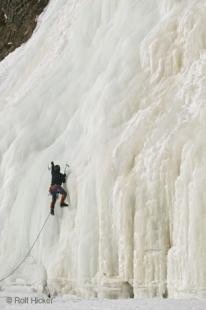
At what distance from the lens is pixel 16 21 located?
31891 millimetres

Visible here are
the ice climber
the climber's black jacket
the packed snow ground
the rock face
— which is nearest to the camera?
the packed snow ground

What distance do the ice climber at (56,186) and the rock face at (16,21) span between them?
11340mm

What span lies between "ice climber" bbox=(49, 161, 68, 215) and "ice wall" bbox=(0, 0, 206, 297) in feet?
0.64

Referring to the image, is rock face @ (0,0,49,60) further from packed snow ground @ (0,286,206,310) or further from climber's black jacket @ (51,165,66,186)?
packed snow ground @ (0,286,206,310)

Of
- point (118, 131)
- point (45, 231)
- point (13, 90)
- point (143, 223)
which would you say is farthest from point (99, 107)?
point (13, 90)

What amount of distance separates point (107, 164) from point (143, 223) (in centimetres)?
215

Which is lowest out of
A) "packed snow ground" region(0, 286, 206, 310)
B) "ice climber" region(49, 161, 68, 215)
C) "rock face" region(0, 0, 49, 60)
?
"packed snow ground" region(0, 286, 206, 310)

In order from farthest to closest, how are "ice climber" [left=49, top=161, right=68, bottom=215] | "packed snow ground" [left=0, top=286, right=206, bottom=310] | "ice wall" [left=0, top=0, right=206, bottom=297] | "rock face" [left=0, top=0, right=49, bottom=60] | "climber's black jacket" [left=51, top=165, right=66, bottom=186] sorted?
1. "rock face" [left=0, top=0, right=49, bottom=60]
2. "climber's black jacket" [left=51, top=165, right=66, bottom=186]
3. "ice climber" [left=49, top=161, right=68, bottom=215]
4. "ice wall" [left=0, top=0, right=206, bottom=297]
5. "packed snow ground" [left=0, top=286, right=206, bottom=310]

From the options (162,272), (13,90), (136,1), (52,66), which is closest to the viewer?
(162,272)

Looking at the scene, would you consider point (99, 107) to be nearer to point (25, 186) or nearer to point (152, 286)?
point (25, 186)

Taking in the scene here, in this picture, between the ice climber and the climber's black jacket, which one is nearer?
the ice climber

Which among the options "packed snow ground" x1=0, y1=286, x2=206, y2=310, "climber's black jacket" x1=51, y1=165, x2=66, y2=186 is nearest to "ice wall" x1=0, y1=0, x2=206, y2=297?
"climber's black jacket" x1=51, y1=165, x2=66, y2=186

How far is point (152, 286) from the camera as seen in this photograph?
45.9ft

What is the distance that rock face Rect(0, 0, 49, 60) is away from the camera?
1152 inches
